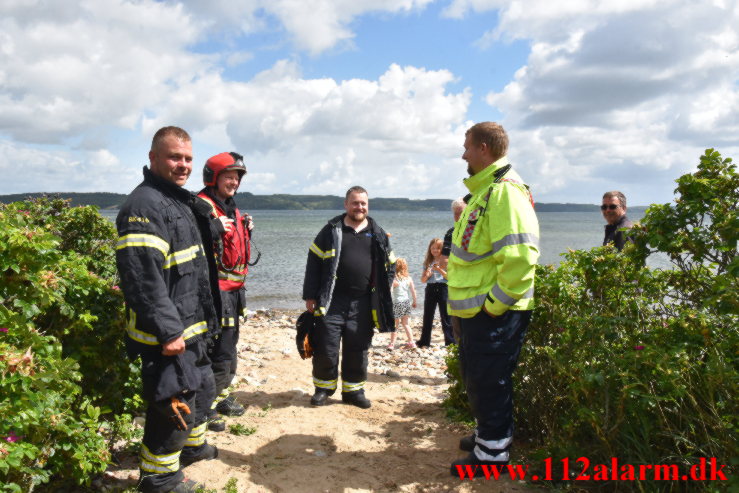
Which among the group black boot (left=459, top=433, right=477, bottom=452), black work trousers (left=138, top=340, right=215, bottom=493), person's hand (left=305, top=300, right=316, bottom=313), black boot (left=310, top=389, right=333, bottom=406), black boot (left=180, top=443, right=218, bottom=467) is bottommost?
black boot (left=310, top=389, right=333, bottom=406)

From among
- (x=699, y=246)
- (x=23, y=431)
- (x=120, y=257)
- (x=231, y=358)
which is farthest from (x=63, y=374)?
(x=699, y=246)

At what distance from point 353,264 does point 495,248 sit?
7.81 ft

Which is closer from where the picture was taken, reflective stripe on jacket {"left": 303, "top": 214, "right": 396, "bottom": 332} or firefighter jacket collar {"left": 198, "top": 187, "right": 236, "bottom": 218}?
firefighter jacket collar {"left": 198, "top": 187, "right": 236, "bottom": 218}

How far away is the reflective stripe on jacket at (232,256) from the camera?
4.62 m

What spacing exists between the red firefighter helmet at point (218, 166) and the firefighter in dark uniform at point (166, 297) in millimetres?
1198

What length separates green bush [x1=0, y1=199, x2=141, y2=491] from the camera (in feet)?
8.05

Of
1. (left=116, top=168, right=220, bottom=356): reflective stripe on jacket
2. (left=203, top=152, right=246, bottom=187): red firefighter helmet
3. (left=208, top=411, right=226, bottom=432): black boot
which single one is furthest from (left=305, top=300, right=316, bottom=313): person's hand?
(left=116, top=168, right=220, bottom=356): reflective stripe on jacket

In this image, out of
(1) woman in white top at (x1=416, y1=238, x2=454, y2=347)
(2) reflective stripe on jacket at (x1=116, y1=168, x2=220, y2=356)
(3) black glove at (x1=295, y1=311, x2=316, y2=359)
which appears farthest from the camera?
(1) woman in white top at (x1=416, y1=238, x2=454, y2=347)

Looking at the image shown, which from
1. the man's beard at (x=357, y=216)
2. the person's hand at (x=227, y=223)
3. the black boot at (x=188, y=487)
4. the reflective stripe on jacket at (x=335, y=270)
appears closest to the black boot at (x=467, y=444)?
the reflective stripe on jacket at (x=335, y=270)

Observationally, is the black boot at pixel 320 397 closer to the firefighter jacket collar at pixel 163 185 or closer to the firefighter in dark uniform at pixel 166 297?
the firefighter in dark uniform at pixel 166 297

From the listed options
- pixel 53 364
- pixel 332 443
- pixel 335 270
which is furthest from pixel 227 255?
pixel 53 364

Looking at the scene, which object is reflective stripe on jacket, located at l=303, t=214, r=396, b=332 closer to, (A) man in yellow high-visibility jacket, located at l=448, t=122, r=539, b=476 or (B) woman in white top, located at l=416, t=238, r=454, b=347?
(A) man in yellow high-visibility jacket, located at l=448, t=122, r=539, b=476

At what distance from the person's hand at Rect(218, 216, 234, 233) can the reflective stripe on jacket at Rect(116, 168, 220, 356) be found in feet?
2.51

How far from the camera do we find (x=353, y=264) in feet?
18.3
